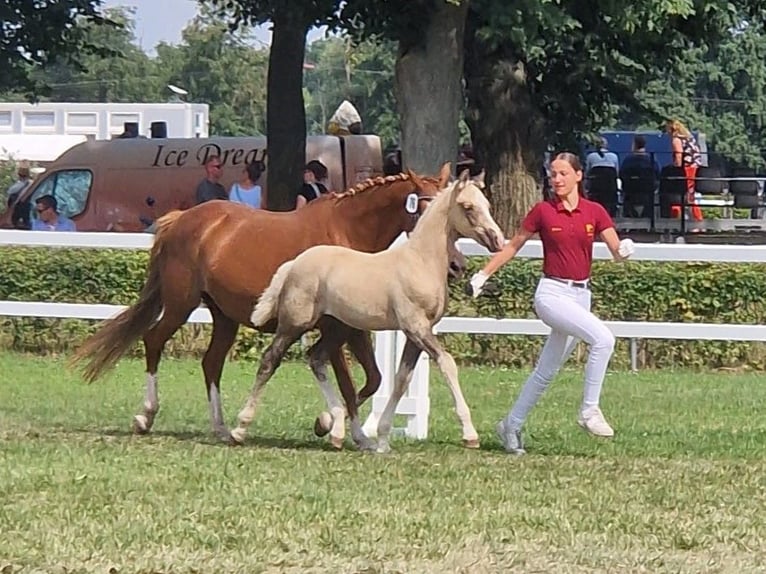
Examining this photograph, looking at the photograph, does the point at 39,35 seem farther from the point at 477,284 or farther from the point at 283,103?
the point at 477,284

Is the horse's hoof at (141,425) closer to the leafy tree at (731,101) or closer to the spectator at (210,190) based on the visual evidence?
the spectator at (210,190)

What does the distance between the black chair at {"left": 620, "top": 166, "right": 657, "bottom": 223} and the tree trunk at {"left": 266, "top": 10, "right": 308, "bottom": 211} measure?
6757 millimetres

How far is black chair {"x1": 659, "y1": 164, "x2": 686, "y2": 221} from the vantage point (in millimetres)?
28006

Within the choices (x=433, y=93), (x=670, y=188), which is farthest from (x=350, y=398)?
(x=670, y=188)

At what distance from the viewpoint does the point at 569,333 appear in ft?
32.6

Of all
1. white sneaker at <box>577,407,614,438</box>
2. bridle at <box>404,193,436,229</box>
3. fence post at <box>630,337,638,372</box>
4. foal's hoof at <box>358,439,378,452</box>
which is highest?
bridle at <box>404,193,436,229</box>

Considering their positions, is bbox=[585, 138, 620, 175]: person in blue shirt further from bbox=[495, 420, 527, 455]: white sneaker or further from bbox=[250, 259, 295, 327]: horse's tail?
bbox=[250, 259, 295, 327]: horse's tail

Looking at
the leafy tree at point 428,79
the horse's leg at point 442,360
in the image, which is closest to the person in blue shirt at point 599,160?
the leafy tree at point 428,79

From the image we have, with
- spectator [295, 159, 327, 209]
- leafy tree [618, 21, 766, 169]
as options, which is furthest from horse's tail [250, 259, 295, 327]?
leafy tree [618, 21, 766, 169]

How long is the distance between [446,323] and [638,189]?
15.3 metres

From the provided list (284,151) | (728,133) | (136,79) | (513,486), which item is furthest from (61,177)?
(136,79)

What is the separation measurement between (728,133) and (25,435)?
74.4 m

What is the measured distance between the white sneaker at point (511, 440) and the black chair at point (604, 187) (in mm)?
17905

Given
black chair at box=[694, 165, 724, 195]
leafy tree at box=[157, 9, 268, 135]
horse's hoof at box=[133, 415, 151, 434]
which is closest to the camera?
horse's hoof at box=[133, 415, 151, 434]
